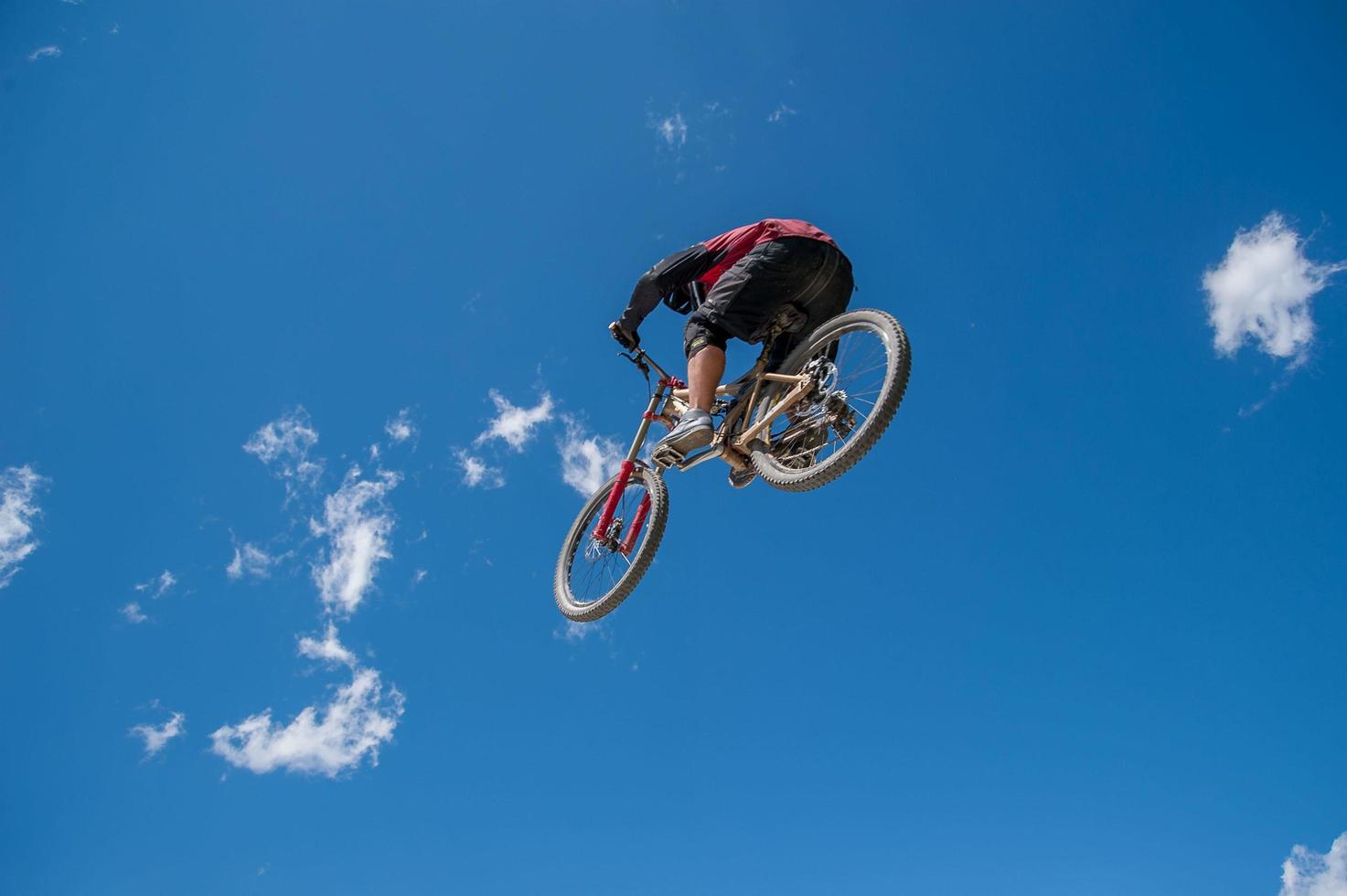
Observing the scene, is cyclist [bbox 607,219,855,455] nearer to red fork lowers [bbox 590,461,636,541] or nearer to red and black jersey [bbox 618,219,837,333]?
red and black jersey [bbox 618,219,837,333]

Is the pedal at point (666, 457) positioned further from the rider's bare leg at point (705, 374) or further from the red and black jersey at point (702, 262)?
the red and black jersey at point (702, 262)

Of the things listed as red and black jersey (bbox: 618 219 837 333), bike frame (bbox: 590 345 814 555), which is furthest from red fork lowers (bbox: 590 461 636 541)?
red and black jersey (bbox: 618 219 837 333)

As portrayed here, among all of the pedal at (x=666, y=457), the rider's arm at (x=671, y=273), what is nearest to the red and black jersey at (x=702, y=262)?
the rider's arm at (x=671, y=273)

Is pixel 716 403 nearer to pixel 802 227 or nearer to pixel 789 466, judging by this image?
pixel 789 466

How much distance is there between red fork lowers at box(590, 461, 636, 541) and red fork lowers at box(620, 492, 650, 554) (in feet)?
0.84

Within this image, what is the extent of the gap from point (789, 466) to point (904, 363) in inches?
47.8

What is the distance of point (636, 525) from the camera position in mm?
7750

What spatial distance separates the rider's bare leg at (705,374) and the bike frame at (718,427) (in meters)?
0.34

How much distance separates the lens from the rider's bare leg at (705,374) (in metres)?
6.46

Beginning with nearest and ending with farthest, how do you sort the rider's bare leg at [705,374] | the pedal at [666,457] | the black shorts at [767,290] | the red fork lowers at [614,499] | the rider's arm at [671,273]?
the black shorts at [767,290] < the rider's bare leg at [705,374] < the rider's arm at [671,273] < the pedal at [666,457] < the red fork lowers at [614,499]

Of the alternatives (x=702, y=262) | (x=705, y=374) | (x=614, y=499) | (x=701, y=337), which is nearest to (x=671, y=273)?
(x=702, y=262)

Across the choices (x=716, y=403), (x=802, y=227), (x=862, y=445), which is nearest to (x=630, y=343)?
(x=716, y=403)

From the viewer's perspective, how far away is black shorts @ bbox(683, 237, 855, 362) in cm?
630

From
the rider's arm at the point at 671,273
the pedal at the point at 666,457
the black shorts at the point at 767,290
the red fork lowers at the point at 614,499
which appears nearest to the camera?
the black shorts at the point at 767,290
